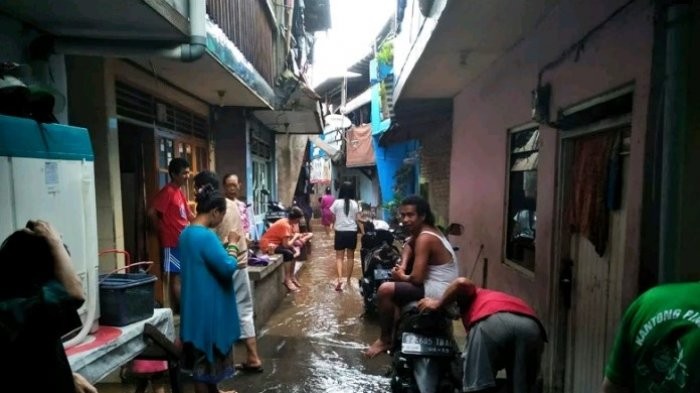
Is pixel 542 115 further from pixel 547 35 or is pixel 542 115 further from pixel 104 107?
pixel 104 107

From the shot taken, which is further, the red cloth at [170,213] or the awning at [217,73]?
the red cloth at [170,213]

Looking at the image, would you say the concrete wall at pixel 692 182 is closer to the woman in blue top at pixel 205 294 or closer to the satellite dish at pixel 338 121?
the woman in blue top at pixel 205 294

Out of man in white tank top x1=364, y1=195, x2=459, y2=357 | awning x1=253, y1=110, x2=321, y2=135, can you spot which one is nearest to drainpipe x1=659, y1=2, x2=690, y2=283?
man in white tank top x1=364, y1=195, x2=459, y2=357

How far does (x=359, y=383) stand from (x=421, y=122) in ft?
25.4

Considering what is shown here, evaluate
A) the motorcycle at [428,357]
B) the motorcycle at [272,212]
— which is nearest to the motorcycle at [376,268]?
the motorcycle at [428,357]

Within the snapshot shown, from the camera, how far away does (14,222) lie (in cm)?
194

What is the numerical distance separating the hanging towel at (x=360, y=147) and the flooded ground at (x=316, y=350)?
9.26m

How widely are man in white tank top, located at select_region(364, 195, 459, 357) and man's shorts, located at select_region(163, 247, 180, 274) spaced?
2246 millimetres

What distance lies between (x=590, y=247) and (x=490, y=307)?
1.25m

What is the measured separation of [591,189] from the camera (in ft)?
10.8

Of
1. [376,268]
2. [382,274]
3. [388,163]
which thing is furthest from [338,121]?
[382,274]

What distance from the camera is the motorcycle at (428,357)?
315cm

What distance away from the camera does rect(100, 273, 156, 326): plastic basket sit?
2531mm

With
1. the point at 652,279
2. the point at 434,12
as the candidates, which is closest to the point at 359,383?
the point at 652,279
